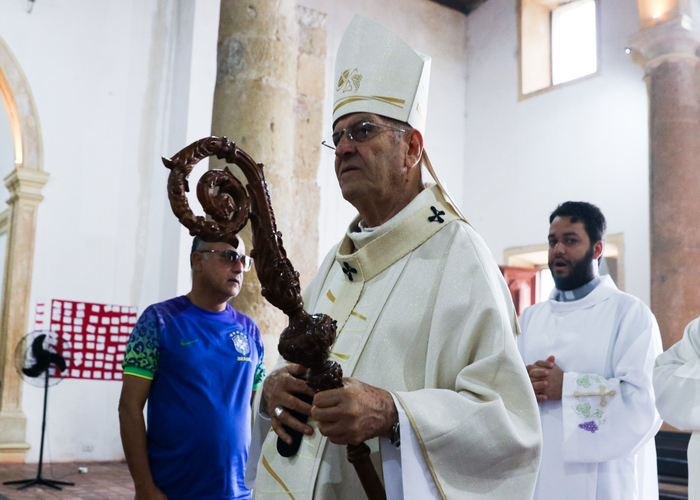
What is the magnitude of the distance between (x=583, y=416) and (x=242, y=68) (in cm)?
328

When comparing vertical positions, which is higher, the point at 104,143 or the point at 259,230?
the point at 104,143

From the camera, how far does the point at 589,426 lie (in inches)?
121

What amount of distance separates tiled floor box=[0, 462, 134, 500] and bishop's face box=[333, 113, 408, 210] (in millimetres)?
4905

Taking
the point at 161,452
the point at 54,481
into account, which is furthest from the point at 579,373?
the point at 54,481

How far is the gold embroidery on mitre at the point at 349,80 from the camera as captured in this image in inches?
77.4

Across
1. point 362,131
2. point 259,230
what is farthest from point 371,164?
point 259,230

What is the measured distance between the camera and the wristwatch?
1.51 meters

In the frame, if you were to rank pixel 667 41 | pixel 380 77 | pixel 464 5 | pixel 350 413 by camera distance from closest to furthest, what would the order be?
pixel 350 413
pixel 380 77
pixel 667 41
pixel 464 5

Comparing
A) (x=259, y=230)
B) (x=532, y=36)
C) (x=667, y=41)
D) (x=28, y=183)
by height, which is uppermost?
(x=532, y=36)

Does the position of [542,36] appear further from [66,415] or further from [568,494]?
[568,494]

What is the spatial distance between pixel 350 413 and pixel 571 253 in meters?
2.42

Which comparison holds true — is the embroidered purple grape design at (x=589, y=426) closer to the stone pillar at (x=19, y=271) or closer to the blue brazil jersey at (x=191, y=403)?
the blue brazil jersey at (x=191, y=403)

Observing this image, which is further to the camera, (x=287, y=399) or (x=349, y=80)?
(x=349, y=80)

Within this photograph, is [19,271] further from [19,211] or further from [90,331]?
[90,331]
